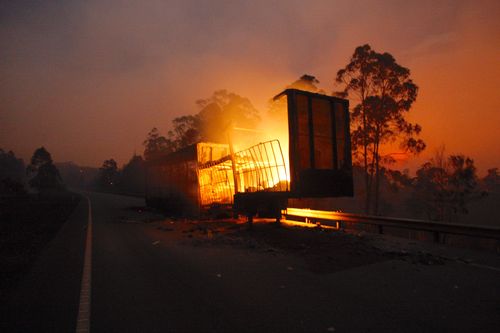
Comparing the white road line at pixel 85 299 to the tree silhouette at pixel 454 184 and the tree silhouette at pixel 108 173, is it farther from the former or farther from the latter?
the tree silhouette at pixel 108 173

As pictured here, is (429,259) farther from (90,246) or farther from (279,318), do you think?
(90,246)

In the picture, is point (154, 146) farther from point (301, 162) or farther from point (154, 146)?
point (301, 162)

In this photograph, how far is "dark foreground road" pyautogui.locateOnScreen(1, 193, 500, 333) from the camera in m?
3.15

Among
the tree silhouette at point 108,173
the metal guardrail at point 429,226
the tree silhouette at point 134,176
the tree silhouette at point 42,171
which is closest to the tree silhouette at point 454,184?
the metal guardrail at point 429,226

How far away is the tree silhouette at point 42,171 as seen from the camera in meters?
86.8

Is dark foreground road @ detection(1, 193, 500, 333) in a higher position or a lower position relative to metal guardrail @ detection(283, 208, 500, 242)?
lower

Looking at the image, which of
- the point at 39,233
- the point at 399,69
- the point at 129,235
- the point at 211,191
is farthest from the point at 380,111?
the point at 39,233

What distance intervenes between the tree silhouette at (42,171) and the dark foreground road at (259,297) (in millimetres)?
99392

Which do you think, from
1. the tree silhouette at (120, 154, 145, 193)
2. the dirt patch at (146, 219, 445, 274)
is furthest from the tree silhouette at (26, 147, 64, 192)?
the dirt patch at (146, 219, 445, 274)

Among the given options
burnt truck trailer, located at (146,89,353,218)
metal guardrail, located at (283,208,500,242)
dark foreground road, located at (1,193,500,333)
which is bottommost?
dark foreground road, located at (1,193,500,333)

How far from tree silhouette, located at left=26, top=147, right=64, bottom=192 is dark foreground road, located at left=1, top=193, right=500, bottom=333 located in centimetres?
9939

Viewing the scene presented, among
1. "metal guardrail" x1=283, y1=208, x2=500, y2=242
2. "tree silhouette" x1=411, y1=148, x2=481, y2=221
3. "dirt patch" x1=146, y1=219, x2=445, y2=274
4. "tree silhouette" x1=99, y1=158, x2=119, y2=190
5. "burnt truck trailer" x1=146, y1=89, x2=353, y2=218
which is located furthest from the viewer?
"tree silhouette" x1=99, y1=158, x2=119, y2=190

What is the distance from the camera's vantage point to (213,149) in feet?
48.5

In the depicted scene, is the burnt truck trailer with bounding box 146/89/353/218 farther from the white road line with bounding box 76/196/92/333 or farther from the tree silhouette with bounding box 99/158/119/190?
the tree silhouette with bounding box 99/158/119/190
